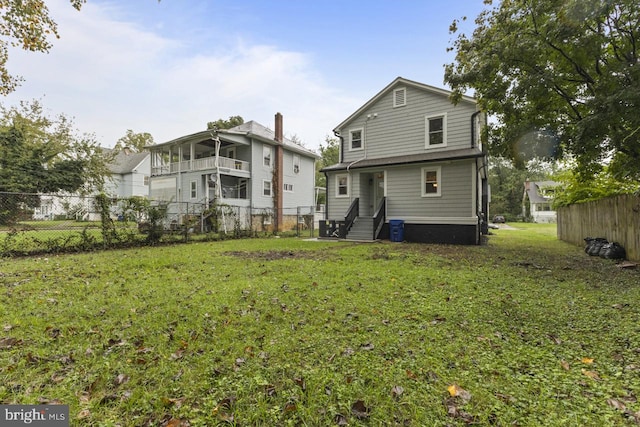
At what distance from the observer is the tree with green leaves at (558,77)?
6.50 meters

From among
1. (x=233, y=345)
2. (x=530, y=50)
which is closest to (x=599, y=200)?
(x=530, y=50)

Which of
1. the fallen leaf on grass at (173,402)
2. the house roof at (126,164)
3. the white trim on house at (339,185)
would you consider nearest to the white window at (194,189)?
the white trim on house at (339,185)

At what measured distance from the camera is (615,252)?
8.02m

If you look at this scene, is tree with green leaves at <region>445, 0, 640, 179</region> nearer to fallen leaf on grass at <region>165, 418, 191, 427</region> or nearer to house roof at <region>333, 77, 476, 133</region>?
house roof at <region>333, 77, 476, 133</region>

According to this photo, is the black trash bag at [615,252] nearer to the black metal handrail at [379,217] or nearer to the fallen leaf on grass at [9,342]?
the black metal handrail at [379,217]

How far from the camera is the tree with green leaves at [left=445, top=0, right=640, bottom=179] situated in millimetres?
6504

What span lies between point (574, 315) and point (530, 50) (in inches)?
280

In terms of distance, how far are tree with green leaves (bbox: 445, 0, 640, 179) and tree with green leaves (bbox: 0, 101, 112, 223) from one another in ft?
96.8

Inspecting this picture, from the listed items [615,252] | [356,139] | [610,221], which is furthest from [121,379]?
[356,139]

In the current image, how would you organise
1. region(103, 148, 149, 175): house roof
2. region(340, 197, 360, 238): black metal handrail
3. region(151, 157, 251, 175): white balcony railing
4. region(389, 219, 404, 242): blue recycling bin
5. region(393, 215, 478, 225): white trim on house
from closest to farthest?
region(393, 215, 478, 225): white trim on house → region(389, 219, 404, 242): blue recycling bin → region(340, 197, 360, 238): black metal handrail → region(151, 157, 251, 175): white balcony railing → region(103, 148, 149, 175): house roof

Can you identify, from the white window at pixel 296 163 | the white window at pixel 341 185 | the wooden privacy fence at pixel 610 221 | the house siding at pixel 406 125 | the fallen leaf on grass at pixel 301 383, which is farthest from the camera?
the white window at pixel 296 163

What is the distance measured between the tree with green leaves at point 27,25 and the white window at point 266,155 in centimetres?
1315

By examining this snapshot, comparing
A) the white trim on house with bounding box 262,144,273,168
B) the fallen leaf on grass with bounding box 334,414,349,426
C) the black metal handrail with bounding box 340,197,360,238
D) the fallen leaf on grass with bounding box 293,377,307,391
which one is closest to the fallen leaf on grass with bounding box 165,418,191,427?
the fallen leaf on grass with bounding box 293,377,307,391

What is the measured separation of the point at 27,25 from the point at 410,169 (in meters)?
14.6
